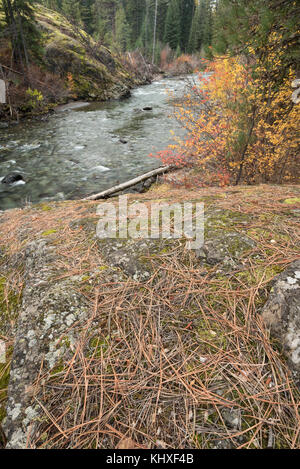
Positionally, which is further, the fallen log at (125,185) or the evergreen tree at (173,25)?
the evergreen tree at (173,25)

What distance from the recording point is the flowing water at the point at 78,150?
25.0 ft

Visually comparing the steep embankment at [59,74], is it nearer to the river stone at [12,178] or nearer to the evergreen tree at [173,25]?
the river stone at [12,178]

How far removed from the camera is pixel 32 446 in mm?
1068

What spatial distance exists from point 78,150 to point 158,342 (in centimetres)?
1066

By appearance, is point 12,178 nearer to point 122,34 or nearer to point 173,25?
point 122,34

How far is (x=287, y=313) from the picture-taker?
1.31 meters

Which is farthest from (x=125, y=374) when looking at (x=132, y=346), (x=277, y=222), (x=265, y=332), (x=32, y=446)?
(x=277, y=222)

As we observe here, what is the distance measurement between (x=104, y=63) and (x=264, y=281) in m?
28.0

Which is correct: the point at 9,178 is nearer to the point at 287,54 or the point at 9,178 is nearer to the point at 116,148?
the point at 116,148

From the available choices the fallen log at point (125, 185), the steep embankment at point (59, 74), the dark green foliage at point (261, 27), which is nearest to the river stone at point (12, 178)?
the fallen log at point (125, 185)

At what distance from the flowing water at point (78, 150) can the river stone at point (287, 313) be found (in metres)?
6.40

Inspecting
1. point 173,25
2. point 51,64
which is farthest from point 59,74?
point 173,25

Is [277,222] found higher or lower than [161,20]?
lower

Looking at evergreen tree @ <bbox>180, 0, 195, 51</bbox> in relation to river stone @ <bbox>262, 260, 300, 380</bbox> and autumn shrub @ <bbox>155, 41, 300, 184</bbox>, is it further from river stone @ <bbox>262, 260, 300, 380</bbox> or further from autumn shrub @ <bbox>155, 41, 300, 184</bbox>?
river stone @ <bbox>262, 260, 300, 380</bbox>
